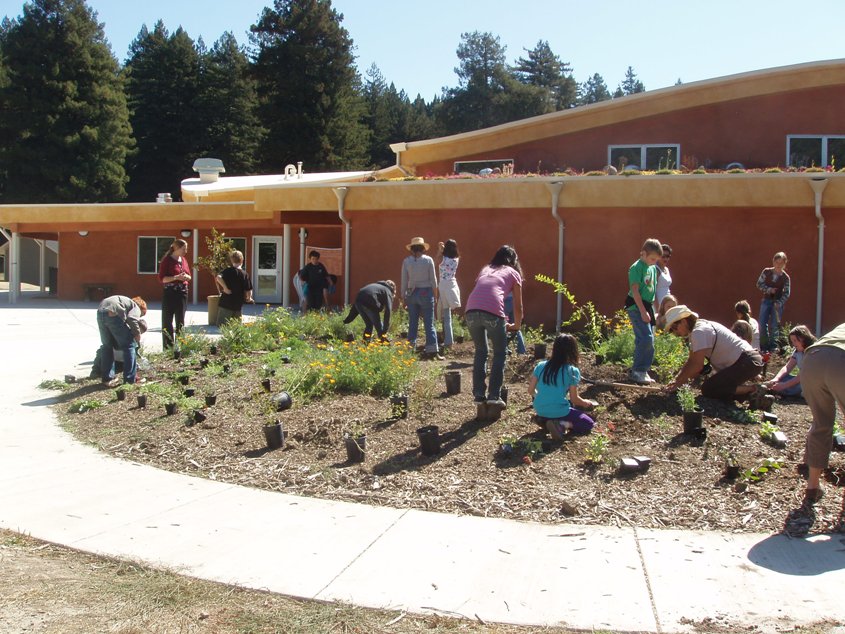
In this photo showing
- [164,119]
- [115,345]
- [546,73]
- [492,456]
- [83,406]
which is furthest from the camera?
[546,73]

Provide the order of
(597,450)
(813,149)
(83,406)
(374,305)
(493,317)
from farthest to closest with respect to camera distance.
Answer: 1. (813,149)
2. (374,305)
3. (83,406)
4. (493,317)
5. (597,450)

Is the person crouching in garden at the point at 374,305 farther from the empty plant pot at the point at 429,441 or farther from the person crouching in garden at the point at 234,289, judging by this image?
the empty plant pot at the point at 429,441

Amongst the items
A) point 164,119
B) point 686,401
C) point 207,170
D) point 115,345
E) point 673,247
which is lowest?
point 686,401

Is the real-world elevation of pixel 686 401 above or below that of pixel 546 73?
below

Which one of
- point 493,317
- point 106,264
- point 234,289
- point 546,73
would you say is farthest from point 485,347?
point 546,73

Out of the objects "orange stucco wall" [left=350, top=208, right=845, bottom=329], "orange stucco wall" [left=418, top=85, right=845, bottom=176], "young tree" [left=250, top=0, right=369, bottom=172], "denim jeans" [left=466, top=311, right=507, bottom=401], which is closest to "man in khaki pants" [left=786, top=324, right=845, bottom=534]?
"denim jeans" [left=466, top=311, right=507, bottom=401]

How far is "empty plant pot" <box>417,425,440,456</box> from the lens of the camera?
6.46 m

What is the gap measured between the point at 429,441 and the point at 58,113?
4610 cm

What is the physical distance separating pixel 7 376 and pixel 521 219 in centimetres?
869

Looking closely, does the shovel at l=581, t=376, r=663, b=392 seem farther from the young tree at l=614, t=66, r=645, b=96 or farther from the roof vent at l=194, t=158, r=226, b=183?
the young tree at l=614, t=66, r=645, b=96

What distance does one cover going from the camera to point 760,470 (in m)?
5.86

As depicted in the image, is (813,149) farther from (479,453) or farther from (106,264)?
(106,264)

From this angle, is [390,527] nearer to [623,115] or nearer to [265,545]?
[265,545]

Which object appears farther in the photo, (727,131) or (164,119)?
(164,119)
